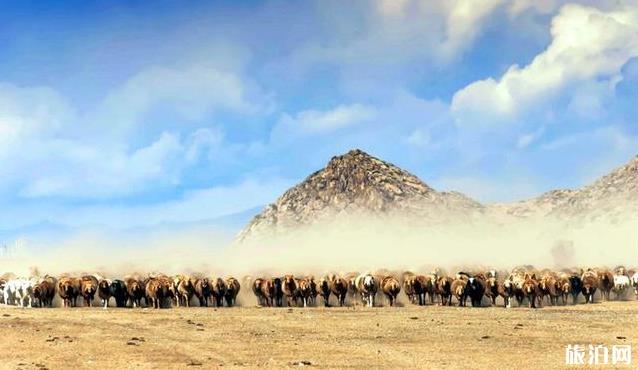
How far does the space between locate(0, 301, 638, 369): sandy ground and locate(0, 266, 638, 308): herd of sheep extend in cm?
633

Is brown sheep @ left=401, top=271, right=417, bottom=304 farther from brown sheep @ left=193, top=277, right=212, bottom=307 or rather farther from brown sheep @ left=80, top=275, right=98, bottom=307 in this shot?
brown sheep @ left=80, top=275, right=98, bottom=307

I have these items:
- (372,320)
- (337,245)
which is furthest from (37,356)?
(337,245)

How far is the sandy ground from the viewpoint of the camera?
27578 mm

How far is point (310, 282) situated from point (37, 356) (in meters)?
30.3

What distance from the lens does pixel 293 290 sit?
56719 millimetres

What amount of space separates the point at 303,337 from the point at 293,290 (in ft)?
74.4

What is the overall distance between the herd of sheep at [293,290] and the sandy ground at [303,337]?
20.8 feet

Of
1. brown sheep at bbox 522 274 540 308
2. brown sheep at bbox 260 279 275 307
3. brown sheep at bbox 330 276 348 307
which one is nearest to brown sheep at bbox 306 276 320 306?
brown sheep at bbox 330 276 348 307

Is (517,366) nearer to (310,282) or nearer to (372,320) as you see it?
(372,320)

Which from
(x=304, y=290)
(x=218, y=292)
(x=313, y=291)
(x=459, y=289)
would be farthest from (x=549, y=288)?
(x=218, y=292)

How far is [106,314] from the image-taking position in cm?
4572

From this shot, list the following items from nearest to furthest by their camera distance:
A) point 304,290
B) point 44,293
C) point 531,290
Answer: point 531,290 → point 44,293 → point 304,290

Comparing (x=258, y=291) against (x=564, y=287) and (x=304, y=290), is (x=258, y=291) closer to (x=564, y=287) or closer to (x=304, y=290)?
(x=304, y=290)

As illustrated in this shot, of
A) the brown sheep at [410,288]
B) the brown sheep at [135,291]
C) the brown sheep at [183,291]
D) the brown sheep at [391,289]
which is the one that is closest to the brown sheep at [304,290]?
the brown sheep at [391,289]
